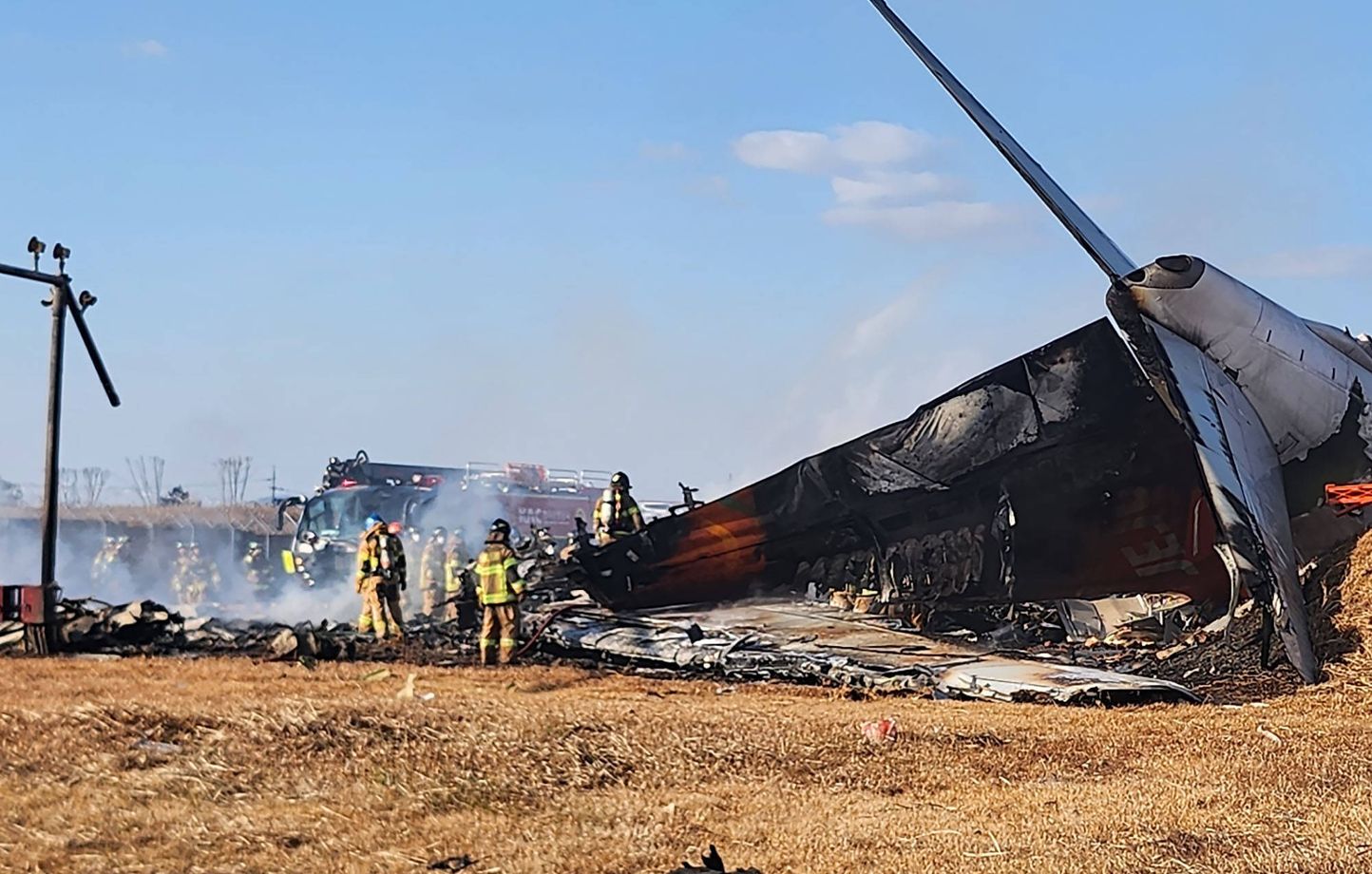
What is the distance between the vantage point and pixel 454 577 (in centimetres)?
1988

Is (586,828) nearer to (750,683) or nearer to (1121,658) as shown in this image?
(750,683)

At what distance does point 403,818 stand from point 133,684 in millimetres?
5537

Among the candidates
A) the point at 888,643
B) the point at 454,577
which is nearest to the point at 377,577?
the point at 454,577

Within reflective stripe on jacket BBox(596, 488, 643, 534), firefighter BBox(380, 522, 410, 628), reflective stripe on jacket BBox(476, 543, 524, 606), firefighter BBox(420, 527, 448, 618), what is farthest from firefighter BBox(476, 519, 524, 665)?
firefighter BBox(420, 527, 448, 618)

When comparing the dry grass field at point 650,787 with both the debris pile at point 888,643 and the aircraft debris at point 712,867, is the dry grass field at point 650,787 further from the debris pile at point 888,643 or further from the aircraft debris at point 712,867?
the debris pile at point 888,643

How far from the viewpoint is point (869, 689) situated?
1085cm

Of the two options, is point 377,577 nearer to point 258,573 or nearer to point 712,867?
point 712,867

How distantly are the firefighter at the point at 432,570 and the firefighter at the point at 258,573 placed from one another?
215 inches

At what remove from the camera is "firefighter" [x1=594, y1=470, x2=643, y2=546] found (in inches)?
698

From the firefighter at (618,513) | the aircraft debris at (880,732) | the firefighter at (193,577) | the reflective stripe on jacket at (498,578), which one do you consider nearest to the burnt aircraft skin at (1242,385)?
the aircraft debris at (880,732)

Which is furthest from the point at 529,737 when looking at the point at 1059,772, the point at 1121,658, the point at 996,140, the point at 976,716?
the point at 996,140

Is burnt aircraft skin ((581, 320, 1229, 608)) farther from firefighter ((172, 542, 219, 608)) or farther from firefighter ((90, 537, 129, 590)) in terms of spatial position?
firefighter ((90, 537, 129, 590))

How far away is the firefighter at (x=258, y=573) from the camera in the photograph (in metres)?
27.5

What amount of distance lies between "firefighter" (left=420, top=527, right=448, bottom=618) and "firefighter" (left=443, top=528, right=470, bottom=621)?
104 millimetres
